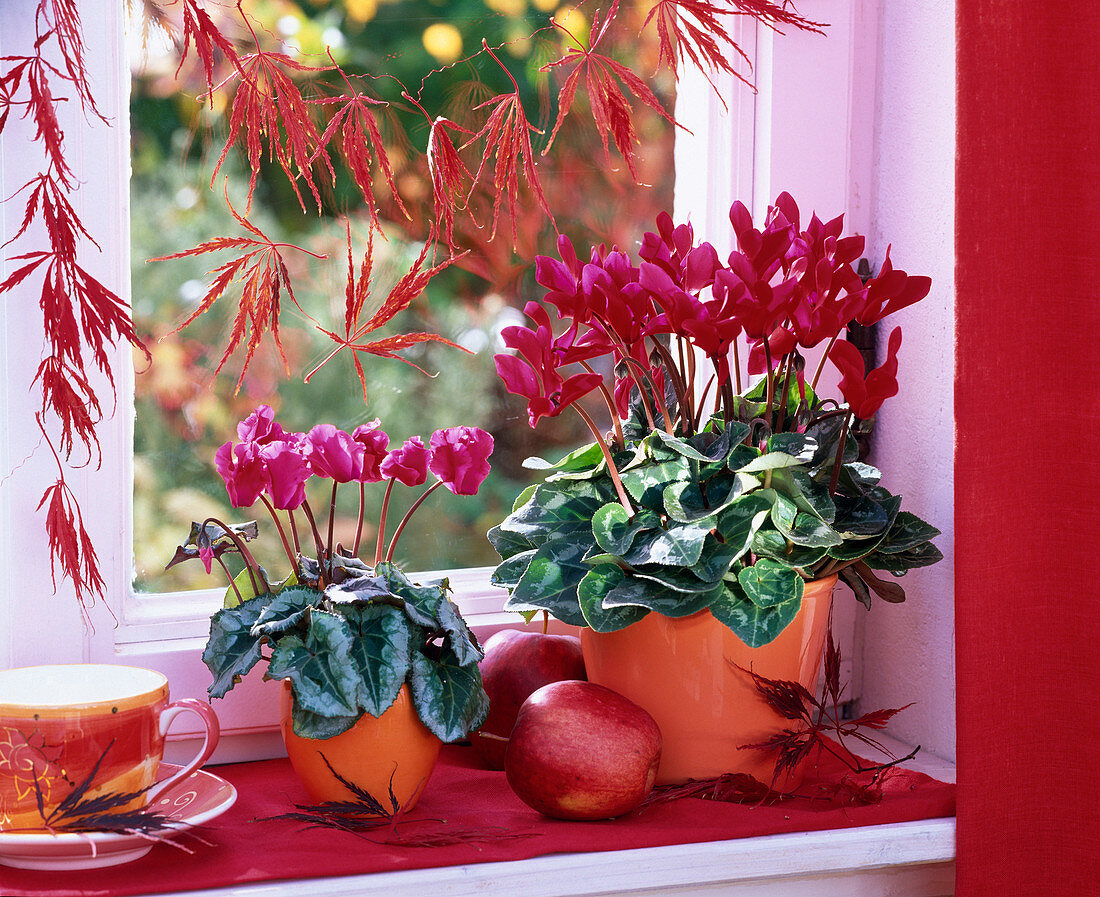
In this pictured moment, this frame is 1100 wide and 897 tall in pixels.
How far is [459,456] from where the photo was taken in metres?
0.84

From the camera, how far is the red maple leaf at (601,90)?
3.39 ft

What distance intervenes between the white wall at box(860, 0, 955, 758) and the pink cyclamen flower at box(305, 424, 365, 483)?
0.55 metres

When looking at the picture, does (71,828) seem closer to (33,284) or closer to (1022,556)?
(33,284)

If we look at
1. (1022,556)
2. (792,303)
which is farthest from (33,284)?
(1022,556)

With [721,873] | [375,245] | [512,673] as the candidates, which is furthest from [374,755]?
[375,245]

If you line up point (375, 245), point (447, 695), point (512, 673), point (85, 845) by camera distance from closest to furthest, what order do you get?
point (85, 845) < point (447, 695) < point (512, 673) < point (375, 245)

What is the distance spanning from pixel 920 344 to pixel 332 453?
593mm

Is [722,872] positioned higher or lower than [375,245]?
lower

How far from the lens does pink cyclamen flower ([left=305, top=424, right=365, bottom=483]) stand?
81 centimetres

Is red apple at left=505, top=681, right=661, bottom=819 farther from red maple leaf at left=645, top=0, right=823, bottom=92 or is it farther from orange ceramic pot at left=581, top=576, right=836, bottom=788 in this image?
red maple leaf at left=645, top=0, right=823, bottom=92

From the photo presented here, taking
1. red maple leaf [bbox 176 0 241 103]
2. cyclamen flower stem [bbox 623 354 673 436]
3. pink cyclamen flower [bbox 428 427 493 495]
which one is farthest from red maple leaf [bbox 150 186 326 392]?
cyclamen flower stem [bbox 623 354 673 436]

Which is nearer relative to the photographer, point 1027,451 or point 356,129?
point 1027,451

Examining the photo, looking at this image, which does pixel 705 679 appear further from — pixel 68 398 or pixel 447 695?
pixel 68 398

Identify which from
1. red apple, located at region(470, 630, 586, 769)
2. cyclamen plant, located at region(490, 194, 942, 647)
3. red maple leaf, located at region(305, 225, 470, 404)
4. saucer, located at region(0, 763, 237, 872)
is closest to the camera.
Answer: saucer, located at region(0, 763, 237, 872)
